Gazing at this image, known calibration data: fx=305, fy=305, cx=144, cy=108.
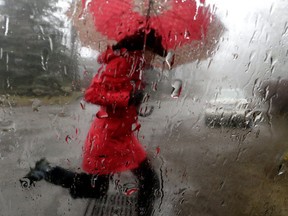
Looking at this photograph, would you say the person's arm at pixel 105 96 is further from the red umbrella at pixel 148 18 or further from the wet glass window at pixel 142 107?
the red umbrella at pixel 148 18

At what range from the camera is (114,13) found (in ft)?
6.46

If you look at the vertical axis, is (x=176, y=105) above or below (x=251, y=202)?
above

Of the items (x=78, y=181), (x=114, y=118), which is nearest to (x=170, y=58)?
(x=114, y=118)

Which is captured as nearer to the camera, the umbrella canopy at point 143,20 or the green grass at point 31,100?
the umbrella canopy at point 143,20

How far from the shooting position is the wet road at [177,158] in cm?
249

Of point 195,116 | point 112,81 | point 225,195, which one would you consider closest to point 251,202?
point 225,195

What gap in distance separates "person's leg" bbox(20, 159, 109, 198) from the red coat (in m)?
0.09

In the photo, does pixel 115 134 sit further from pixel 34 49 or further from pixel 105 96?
pixel 34 49

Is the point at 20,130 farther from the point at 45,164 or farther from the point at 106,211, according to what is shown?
the point at 106,211

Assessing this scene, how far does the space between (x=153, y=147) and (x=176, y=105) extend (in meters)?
0.43

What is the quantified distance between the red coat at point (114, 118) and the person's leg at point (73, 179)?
0.09 m

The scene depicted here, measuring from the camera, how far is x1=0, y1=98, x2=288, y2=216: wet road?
2.49 metres

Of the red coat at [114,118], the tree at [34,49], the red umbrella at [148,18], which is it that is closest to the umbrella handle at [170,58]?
the red umbrella at [148,18]

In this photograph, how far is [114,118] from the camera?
2.11m
